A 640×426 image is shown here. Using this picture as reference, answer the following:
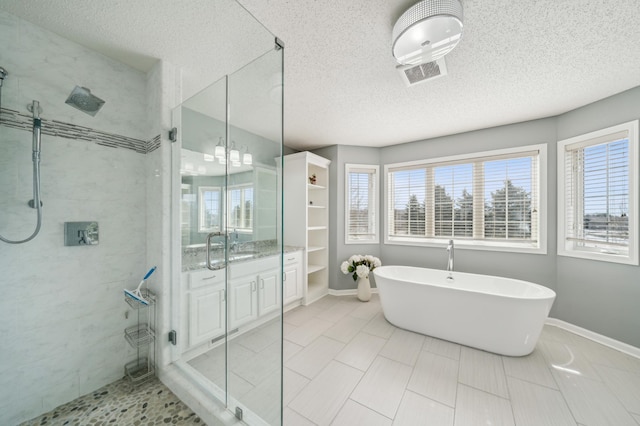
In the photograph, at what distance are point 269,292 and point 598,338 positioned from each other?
3.35m

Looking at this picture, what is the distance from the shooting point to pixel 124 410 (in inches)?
56.6

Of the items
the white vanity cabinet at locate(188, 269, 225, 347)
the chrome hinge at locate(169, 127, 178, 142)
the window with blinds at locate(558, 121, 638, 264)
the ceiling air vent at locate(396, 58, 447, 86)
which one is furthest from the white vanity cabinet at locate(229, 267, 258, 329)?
the window with blinds at locate(558, 121, 638, 264)

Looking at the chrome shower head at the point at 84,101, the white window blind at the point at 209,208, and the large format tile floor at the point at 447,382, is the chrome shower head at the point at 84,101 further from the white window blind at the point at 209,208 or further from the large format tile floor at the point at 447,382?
the large format tile floor at the point at 447,382

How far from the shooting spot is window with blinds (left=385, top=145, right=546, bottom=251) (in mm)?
2879

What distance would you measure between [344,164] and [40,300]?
344 cm

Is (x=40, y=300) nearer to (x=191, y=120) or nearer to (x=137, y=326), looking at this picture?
(x=137, y=326)

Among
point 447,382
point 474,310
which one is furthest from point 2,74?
point 474,310

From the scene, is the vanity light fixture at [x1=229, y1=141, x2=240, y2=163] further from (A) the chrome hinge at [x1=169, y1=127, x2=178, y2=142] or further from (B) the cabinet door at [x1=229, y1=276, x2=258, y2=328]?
(B) the cabinet door at [x1=229, y1=276, x2=258, y2=328]

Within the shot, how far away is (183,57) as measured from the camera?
66.4 inches

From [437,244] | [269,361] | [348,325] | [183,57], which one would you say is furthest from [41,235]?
[437,244]

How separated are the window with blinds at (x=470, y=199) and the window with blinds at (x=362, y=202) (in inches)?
8.9

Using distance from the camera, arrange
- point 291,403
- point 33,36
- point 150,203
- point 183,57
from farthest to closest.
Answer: point 150,203 < point 183,57 < point 291,403 < point 33,36

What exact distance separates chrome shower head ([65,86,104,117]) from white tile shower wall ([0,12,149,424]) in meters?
0.03

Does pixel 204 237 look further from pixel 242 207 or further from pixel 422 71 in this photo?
pixel 422 71
